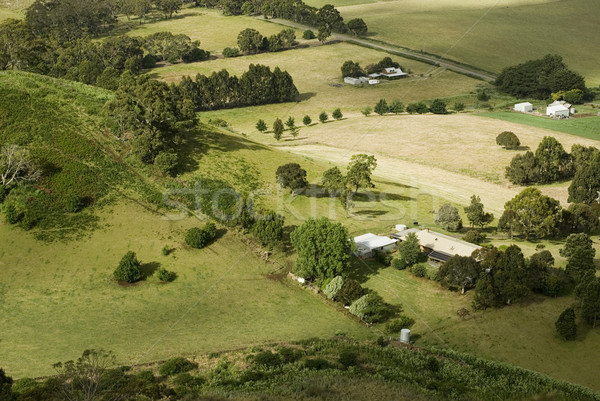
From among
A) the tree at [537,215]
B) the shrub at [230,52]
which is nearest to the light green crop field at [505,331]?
the tree at [537,215]

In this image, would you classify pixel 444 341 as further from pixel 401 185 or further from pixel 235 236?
pixel 401 185

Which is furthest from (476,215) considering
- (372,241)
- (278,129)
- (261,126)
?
(261,126)

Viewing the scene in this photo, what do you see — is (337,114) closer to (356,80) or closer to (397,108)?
(397,108)

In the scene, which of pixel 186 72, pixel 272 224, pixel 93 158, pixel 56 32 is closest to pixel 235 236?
pixel 272 224

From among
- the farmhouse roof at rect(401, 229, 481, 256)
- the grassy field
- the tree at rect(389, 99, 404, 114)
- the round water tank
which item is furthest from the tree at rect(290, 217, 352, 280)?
the tree at rect(389, 99, 404, 114)

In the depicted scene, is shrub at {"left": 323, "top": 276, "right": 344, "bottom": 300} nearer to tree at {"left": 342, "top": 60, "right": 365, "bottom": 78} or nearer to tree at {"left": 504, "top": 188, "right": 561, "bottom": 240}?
tree at {"left": 504, "top": 188, "right": 561, "bottom": 240}
